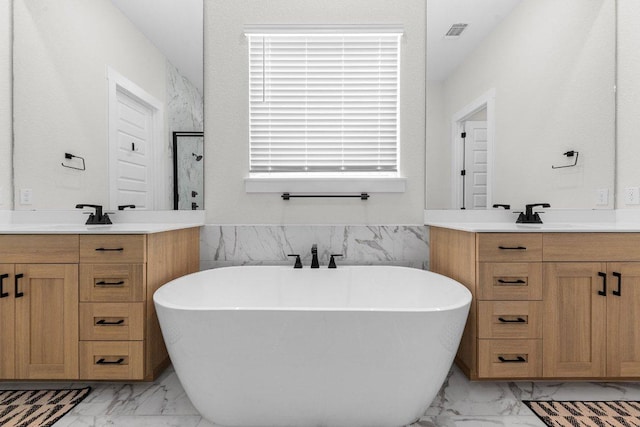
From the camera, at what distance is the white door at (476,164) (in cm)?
209

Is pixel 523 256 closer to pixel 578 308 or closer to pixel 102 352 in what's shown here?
pixel 578 308

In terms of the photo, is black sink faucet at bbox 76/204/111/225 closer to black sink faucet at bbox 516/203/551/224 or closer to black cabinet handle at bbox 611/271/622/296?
black sink faucet at bbox 516/203/551/224

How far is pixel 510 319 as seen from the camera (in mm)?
1556

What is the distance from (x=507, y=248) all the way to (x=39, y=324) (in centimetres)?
234

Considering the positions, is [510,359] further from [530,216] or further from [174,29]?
[174,29]

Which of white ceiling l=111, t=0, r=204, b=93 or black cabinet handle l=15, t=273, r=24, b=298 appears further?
white ceiling l=111, t=0, r=204, b=93

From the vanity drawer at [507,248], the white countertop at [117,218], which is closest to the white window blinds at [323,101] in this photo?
the white countertop at [117,218]

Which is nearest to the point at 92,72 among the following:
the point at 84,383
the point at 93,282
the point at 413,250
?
the point at 93,282

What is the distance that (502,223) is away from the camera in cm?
211

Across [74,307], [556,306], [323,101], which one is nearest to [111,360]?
[74,307]

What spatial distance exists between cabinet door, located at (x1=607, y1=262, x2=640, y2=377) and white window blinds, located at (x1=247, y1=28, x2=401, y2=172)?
1.35 metres

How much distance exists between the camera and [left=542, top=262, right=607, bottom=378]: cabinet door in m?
1.54

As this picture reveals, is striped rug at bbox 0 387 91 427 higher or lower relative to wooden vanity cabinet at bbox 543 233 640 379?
lower

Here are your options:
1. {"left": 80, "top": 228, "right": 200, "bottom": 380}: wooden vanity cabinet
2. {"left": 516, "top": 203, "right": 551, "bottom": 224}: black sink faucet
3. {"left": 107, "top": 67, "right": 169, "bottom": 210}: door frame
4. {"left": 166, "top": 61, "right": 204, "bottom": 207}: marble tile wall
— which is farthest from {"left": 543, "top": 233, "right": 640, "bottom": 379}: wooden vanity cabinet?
{"left": 107, "top": 67, "right": 169, "bottom": 210}: door frame
